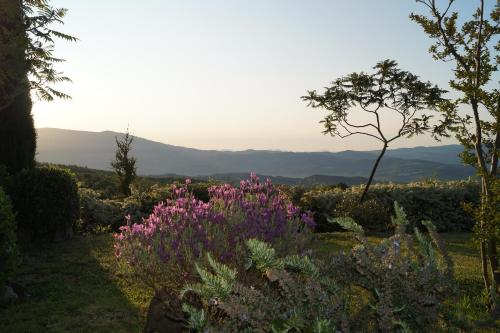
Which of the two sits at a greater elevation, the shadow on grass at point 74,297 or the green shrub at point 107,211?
the green shrub at point 107,211

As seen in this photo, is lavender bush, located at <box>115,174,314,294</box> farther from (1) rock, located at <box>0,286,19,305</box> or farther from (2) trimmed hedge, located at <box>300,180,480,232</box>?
(2) trimmed hedge, located at <box>300,180,480,232</box>

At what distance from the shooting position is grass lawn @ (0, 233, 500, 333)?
23.2 ft

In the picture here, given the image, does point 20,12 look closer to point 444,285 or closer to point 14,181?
point 14,181

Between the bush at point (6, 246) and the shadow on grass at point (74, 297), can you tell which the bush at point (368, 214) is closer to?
the shadow on grass at point (74, 297)

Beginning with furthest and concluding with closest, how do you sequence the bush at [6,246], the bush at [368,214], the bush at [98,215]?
the bush at [368,214] < the bush at [98,215] < the bush at [6,246]

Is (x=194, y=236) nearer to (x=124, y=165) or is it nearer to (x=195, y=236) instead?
(x=195, y=236)

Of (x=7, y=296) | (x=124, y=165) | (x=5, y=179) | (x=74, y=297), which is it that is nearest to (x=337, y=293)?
(x=74, y=297)

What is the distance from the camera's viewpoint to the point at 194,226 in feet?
20.2

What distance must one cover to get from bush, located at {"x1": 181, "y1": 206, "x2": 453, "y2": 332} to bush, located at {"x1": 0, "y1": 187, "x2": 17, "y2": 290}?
5826 mm

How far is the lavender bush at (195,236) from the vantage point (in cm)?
573

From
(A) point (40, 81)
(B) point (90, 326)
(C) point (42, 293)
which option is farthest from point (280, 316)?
(A) point (40, 81)

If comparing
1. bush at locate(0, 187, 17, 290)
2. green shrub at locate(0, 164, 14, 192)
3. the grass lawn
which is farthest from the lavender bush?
green shrub at locate(0, 164, 14, 192)

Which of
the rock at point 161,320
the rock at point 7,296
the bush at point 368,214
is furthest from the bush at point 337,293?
the bush at point 368,214

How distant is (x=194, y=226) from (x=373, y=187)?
14924 millimetres
